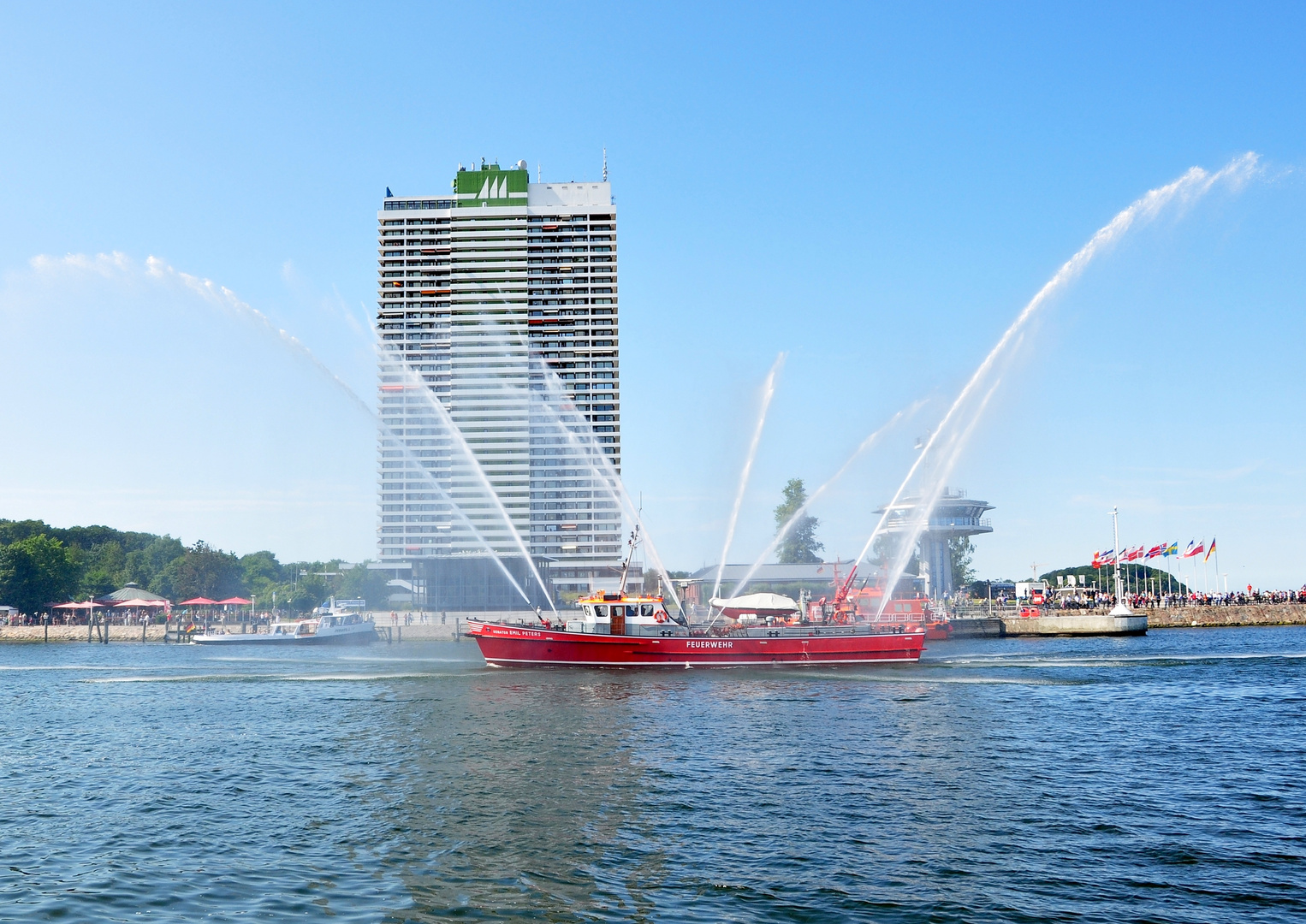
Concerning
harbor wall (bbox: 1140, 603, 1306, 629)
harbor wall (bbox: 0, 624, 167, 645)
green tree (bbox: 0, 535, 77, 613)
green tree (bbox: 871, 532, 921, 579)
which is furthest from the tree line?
harbor wall (bbox: 1140, 603, 1306, 629)

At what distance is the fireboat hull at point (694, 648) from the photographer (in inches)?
2042

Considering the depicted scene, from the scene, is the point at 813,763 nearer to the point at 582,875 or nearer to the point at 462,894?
the point at 582,875

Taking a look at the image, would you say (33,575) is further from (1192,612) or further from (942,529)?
(1192,612)

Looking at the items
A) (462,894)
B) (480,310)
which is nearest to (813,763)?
(462,894)

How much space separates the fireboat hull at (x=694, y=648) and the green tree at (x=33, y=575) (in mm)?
85636

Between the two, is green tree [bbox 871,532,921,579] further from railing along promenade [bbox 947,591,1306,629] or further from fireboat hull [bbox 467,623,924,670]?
fireboat hull [bbox 467,623,924,670]

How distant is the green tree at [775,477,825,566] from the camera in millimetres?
143500

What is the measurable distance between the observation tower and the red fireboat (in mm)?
63548

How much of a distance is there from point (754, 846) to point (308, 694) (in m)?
31.3

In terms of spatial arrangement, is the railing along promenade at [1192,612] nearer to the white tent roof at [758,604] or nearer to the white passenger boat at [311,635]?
the white tent roof at [758,604]

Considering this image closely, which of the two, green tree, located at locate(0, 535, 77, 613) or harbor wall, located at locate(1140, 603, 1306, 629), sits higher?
green tree, located at locate(0, 535, 77, 613)

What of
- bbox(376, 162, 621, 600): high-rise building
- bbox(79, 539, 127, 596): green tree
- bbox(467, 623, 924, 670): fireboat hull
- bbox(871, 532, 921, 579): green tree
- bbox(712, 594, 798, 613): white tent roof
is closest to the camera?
bbox(467, 623, 924, 670): fireboat hull

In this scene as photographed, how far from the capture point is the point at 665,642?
171 feet

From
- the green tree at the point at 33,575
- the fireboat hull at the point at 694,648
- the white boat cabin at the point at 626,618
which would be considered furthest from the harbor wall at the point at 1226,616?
the green tree at the point at 33,575
